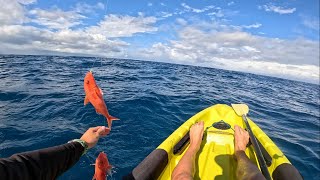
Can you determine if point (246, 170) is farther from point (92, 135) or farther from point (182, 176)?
point (92, 135)

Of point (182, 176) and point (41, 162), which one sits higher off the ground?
point (41, 162)

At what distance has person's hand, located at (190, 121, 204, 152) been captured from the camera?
186 inches

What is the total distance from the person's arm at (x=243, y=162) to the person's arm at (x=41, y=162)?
91.5 inches

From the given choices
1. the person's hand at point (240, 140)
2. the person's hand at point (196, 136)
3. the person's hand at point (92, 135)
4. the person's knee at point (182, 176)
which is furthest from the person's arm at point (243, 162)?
the person's hand at point (92, 135)

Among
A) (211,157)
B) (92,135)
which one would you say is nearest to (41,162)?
(92,135)

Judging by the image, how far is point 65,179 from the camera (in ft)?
16.5

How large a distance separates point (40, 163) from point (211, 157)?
132 inches

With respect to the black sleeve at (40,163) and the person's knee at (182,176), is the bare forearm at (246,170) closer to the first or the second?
the person's knee at (182,176)

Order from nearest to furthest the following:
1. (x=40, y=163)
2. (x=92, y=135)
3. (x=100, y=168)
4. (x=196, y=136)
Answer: (x=40, y=163) → (x=92, y=135) → (x=100, y=168) → (x=196, y=136)

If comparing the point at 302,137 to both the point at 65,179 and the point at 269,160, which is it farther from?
the point at 65,179

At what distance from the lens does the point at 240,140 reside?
16.2 ft

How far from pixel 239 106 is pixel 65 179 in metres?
4.65

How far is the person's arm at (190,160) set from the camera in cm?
367

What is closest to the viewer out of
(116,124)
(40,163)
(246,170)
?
(40,163)
